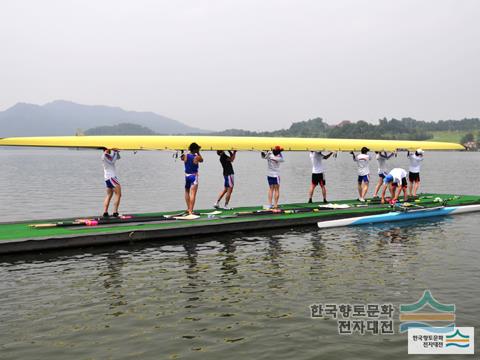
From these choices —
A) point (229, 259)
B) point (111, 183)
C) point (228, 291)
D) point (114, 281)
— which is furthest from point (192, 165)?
point (228, 291)

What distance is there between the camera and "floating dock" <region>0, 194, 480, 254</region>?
34.5 ft

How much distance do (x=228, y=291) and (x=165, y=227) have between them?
4.27 m

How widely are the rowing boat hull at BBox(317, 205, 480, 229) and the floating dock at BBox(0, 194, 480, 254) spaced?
220mm

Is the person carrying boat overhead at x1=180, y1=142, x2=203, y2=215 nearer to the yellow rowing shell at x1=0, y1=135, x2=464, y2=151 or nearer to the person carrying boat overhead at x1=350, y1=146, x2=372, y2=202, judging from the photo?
the yellow rowing shell at x1=0, y1=135, x2=464, y2=151

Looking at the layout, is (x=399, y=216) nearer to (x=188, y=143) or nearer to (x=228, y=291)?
(x=188, y=143)

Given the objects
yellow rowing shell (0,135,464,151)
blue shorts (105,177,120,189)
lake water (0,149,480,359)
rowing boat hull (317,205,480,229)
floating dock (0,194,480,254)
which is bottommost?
lake water (0,149,480,359)

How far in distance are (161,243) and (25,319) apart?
5043 mm

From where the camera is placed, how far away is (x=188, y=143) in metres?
14.2

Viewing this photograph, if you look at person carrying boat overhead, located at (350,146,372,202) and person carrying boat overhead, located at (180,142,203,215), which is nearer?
person carrying boat overhead, located at (180,142,203,215)

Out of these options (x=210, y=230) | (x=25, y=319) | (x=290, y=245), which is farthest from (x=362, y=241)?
(x=25, y=319)

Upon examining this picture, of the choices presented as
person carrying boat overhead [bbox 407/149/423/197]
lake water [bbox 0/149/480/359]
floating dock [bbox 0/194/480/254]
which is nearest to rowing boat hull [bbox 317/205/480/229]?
floating dock [bbox 0/194/480/254]

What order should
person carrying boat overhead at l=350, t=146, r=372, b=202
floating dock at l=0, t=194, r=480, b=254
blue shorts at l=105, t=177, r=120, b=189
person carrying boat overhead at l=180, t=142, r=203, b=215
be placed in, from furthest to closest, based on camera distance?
person carrying boat overhead at l=350, t=146, r=372, b=202 → person carrying boat overhead at l=180, t=142, r=203, b=215 → blue shorts at l=105, t=177, r=120, b=189 → floating dock at l=0, t=194, r=480, b=254

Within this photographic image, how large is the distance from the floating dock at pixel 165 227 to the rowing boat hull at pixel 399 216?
220mm

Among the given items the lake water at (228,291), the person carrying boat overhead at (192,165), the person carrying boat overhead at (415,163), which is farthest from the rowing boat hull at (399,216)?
the person carrying boat overhead at (192,165)
